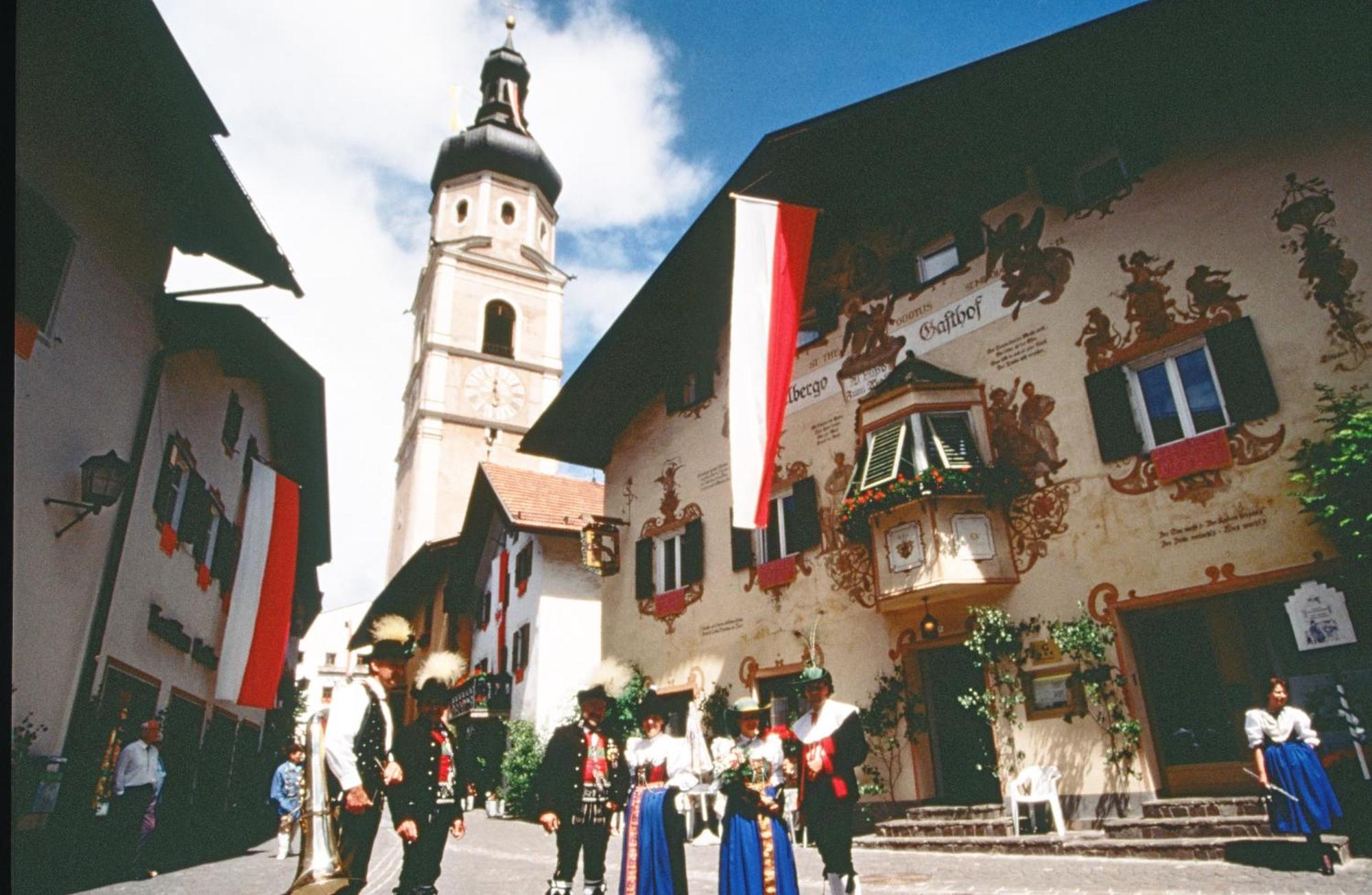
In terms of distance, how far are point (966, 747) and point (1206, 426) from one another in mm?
5033

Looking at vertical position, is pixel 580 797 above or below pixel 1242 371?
below

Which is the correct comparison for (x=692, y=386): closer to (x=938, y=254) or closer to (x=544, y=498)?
(x=938, y=254)

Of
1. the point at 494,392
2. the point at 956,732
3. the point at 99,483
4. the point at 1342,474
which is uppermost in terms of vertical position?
the point at 494,392

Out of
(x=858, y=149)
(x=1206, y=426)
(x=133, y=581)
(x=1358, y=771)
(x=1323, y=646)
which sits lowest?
(x=1358, y=771)

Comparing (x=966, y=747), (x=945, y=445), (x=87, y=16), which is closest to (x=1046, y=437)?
(x=945, y=445)

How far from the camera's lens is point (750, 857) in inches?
208

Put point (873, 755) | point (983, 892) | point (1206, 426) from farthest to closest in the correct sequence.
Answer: point (873, 755)
point (1206, 426)
point (983, 892)

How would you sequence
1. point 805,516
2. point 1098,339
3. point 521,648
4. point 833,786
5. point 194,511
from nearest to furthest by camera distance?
1. point 833,786
2. point 1098,339
3. point 805,516
4. point 194,511
5. point 521,648

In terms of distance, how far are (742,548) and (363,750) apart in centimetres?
1033

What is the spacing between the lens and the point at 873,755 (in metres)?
11.9

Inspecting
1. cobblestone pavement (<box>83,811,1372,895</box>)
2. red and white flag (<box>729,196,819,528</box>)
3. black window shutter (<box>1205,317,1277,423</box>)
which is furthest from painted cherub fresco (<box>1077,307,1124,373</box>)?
cobblestone pavement (<box>83,811,1372,895</box>)

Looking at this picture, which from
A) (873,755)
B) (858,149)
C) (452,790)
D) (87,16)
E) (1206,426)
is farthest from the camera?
(858,149)

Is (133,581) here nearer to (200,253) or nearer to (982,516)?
(200,253)

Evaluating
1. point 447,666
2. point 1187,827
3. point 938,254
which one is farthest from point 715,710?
point 447,666
